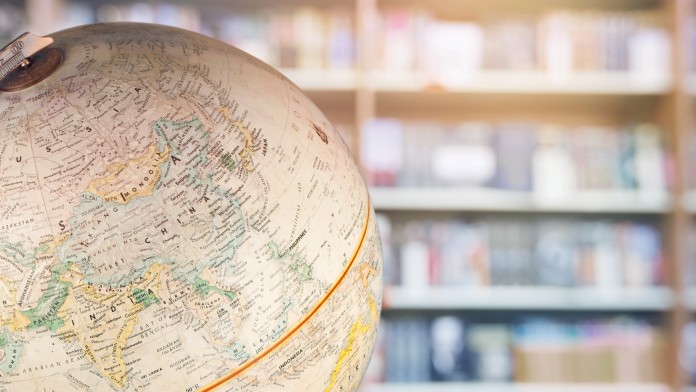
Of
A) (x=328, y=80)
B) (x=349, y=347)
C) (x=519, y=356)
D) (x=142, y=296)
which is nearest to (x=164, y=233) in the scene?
(x=142, y=296)

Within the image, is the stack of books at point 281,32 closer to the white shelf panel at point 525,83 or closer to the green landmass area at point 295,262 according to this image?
the white shelf panel at point 525,83

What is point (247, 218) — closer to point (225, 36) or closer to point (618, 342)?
point (225, 36)

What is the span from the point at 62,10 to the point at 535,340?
2.04 meters

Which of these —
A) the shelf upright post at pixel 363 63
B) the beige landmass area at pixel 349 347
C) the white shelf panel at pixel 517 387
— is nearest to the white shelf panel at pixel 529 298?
the white shelf panel at pixel 517 387

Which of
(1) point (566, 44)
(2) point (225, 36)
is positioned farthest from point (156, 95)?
(1) point (566, 44)

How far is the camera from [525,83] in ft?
9.41

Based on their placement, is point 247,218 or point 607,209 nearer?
point 247,218

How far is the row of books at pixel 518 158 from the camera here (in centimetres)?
287

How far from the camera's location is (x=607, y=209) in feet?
9.38

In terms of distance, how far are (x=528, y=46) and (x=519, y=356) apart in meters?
1.11

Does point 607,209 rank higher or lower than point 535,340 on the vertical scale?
higher

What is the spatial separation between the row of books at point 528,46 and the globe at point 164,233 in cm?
235

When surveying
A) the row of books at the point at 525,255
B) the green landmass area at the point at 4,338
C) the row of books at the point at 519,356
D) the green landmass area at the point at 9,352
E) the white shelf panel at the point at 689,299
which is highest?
the green landmass area at the point at 4,338

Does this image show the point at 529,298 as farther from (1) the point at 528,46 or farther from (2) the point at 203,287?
(2) the point at 203,287
